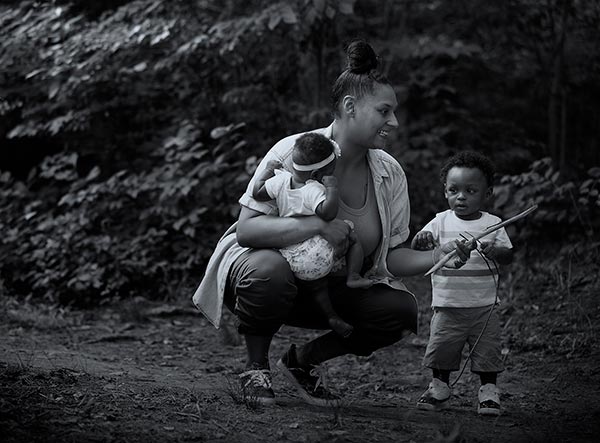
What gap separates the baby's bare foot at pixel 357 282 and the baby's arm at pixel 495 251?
510 millimetres

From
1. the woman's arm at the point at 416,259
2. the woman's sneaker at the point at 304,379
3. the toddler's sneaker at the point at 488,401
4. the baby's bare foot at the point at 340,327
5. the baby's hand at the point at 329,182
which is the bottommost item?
the toddler's sneaker at the point at 488,401

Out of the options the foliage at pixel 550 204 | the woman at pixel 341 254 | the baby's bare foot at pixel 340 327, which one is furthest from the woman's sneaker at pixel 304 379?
the foliage at pixel 550 204

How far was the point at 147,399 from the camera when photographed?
10.3ft

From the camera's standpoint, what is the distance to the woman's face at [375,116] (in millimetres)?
3436

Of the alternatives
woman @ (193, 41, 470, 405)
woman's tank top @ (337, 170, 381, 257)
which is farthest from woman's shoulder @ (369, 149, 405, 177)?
woman's tank top @ (337, 170, 381, 257)

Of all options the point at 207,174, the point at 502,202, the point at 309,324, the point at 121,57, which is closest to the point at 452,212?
the point at 309,324

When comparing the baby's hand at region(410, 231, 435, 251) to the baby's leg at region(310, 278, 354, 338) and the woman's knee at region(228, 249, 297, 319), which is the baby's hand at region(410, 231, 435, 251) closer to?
the baby's leg at region(310, 278, 354, 338)

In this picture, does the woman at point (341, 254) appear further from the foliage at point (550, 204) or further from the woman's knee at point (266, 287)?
the foliage at point (550, 204)

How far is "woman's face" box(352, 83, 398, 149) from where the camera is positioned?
3.44m

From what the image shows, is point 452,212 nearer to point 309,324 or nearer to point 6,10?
point 309,324

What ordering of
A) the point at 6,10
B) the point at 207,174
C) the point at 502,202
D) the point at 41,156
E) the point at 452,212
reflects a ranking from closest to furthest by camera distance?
1. the point at 452,212
2. the point at 502,202
3. the point at 207,174
4. the point at 6,10
5. the point at 41,156

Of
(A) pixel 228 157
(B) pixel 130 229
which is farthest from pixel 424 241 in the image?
(B) pixel 130 229

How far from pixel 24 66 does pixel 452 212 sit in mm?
4614

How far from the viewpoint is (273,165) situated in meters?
3.41
